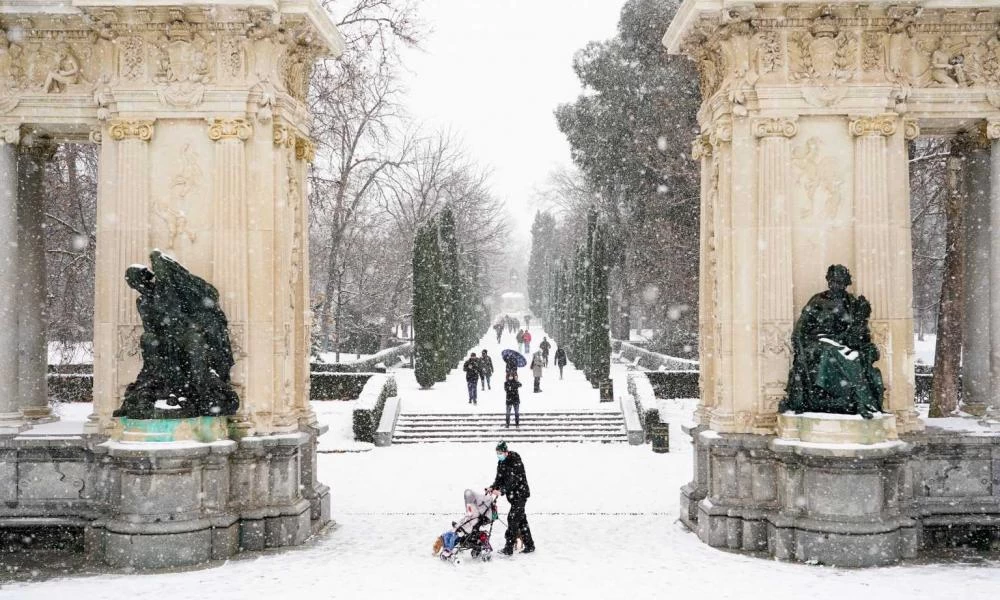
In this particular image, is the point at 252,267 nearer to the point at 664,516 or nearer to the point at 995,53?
the point at 664,516

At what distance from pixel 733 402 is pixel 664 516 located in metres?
2.55

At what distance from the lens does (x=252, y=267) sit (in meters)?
9.92

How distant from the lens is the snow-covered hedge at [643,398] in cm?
1894

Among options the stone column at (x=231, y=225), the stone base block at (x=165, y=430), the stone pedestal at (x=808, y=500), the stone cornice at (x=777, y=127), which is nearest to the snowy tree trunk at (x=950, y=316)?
the stone pedestal at (x=808, y=500)

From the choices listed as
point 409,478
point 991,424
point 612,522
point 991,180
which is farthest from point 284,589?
point 991,180

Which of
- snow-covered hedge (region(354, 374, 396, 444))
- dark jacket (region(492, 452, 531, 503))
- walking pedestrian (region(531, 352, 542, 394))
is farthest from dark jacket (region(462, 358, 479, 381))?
dark jacket (region(492, 452, 531, 503))

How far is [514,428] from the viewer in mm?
20203

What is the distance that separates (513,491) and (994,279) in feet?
20.4

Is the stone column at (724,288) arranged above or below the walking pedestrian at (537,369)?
above

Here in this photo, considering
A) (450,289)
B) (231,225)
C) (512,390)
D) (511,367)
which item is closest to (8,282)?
(231,225)

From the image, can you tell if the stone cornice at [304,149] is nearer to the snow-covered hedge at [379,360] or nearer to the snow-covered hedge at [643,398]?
the snow-covered hedge at [643,398]

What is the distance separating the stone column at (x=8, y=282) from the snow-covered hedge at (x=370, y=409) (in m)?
9.54

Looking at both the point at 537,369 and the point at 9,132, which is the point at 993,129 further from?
the point at 537,369

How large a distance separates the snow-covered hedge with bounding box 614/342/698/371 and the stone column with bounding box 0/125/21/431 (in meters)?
19.3
